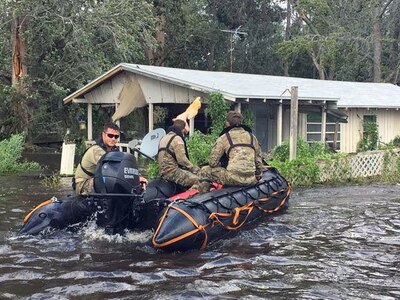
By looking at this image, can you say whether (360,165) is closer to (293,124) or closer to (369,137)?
(293,124)

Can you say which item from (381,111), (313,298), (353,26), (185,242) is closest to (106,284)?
(185,242)

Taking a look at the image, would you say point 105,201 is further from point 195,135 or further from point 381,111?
point 381,111

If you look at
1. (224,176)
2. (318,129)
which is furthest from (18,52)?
(224,176)

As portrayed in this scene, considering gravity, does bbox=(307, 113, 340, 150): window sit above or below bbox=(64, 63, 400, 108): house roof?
below

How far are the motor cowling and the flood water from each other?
2.82ft

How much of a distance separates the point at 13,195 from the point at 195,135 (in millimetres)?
4630

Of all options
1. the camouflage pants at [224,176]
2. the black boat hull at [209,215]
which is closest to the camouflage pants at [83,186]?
the black boat hull at [209,215]

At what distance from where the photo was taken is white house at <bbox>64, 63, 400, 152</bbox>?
56.1 ft

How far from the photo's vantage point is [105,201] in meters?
7.98

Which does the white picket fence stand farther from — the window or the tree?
the tree

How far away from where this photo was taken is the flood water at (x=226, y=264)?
6168 millimetres

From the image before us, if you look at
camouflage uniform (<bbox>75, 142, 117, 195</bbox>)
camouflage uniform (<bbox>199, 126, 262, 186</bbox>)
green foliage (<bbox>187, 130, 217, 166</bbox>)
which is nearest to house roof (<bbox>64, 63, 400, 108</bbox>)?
green foliage (<bbox>187, 130, 217, 166</bbox>)

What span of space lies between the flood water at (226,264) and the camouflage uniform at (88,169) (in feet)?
2.05

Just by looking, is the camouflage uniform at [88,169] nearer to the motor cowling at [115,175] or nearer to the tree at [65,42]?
the motor cowling at [115,175]
